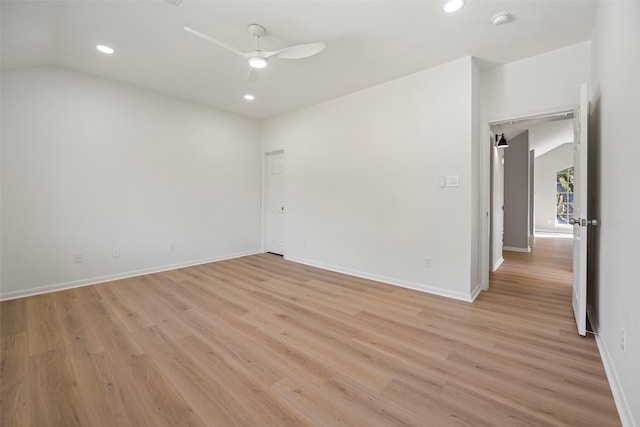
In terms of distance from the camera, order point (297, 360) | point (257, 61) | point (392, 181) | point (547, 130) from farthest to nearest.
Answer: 1. point (547, 130)
2. point (392, 181)
3. point (257, 61)
4. point (297, 360)

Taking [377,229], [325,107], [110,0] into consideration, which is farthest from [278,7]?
[377,229]

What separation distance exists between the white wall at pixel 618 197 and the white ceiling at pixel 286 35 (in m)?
0.61

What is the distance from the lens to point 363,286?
3693 millimetres

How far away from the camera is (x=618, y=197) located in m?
1.69

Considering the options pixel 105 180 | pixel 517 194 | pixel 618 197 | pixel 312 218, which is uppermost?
pixel 105 180

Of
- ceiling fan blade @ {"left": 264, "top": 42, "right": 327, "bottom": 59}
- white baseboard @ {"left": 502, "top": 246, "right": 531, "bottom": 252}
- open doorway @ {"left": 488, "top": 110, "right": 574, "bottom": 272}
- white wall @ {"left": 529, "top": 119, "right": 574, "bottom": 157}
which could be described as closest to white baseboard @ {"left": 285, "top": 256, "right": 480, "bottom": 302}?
open doorway @ {"left": 488, "top": 110, "right": 574, "bottom": 272}

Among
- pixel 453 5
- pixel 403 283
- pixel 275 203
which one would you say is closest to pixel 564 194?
pixel 403 283

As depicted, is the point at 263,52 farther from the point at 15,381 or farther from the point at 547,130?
Result: the point at 547,130

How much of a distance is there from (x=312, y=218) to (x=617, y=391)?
389 centimetres

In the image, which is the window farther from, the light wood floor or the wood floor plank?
the wood floor plank

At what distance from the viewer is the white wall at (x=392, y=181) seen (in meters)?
3.23

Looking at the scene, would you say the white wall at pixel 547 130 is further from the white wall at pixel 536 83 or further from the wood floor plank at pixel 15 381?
the wood floor plank at pixel 15 381

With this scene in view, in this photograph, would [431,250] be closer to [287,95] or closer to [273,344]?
[273,344]

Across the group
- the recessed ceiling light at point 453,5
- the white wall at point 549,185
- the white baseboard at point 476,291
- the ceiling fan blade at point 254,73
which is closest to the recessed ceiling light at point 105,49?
the ceiling fan blade at point 254,73
